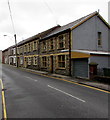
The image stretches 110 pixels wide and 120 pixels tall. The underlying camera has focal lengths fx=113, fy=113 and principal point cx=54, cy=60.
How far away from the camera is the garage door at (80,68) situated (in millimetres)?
14070

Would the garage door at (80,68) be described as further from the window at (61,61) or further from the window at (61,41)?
the window at (61,41)

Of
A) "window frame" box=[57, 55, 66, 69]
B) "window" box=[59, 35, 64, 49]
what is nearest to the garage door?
"window frame" box=[57, 55, 66, 69]

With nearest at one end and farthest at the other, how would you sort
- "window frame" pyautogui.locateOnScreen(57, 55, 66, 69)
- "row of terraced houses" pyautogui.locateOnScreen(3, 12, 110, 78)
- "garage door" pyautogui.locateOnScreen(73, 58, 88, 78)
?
"garage door" pyautogui.locateOnScreen(73, 58, 88, 78) < "row of terraced houses" pyautogui.locateOnScreen(3, 12, 110, 78) < "window frame" pyautogui.locateOnScreen(57, 55, 66, 69)

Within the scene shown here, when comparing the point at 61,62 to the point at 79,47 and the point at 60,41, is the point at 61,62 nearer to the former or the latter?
the point at 60,41

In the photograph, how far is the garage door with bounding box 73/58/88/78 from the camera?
1407 cm

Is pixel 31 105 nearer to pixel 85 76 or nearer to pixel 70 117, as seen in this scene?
pixel 70 117

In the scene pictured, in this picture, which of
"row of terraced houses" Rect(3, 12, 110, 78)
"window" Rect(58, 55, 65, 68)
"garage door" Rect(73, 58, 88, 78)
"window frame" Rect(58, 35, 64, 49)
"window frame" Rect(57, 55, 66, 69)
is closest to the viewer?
"garage door" Rect(73, 58, 88, 78)

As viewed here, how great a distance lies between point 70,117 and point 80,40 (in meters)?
13.8

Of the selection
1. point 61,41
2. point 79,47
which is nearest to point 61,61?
point 61,41

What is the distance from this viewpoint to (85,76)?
14.1 meters

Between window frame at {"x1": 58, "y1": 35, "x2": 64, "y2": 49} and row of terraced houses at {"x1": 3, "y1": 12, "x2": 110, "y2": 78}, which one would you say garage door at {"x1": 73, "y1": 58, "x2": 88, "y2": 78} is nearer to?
row of terraced houses at {"x1": 3, "y1": 12, "x2": 110, "y2": 78}

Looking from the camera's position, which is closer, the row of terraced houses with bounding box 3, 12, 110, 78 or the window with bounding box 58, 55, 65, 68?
the row of terraced houses with bounding box 3, 12, 110, 78

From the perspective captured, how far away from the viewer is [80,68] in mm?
14898

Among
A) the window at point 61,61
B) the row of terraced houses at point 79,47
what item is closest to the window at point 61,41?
the row of terraced houses at point 79,47
